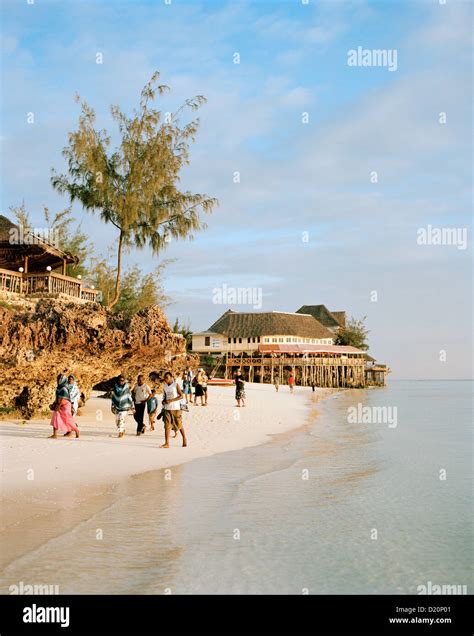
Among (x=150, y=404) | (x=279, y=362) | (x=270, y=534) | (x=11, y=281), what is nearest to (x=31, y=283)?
(x=11, y=281)

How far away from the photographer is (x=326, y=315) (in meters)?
79.3

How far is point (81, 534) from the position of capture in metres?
6.81

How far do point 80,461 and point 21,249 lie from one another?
Answer: 14.3 m

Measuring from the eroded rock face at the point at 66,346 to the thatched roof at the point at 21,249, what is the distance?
7.18m

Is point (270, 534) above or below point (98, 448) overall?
below

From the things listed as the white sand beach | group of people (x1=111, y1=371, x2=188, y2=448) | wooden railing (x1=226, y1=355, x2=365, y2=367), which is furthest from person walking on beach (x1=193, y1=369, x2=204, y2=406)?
wooden railing (x1=226, y1=355, x2=365, y2=367)

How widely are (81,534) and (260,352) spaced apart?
2107 inches

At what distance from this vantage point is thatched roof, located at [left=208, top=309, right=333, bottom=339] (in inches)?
2537

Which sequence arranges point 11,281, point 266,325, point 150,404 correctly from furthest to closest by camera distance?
point 266,325 < point 11,281 < point 150,404

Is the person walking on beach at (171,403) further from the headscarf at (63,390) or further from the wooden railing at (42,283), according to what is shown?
the wooden railing at (42,283)

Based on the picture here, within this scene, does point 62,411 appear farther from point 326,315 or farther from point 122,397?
point 326,315

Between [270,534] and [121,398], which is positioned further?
[121,398]
